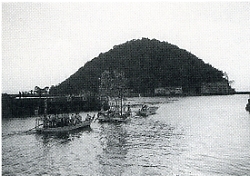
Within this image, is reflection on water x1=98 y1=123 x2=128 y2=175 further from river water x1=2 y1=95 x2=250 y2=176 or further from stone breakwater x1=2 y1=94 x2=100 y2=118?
stone breakwater x1=2 y1=94 x2=100 y2=118

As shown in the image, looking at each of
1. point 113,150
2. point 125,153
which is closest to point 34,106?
point 113,150

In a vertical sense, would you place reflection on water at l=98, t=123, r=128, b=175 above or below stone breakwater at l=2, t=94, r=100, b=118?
below

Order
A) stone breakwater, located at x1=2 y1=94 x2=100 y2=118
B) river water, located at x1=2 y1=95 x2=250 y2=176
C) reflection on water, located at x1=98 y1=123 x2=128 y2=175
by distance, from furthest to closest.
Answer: stone breakwater, located at x1=2 y1=94 x2=100 y2=118
reflection on water, located at x1=98 y1=123 x2=128 y2=175
river water, located at x1=2 y1=95 x2=250 y2=176

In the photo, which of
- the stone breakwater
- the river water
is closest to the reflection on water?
the river water

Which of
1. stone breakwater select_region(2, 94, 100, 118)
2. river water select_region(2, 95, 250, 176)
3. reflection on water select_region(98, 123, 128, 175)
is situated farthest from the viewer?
stone breakwater select_region(2, 94, 100, 118)

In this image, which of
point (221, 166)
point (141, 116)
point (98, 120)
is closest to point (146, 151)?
point (221, 166)

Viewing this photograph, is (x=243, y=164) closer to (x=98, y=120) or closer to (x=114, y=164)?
(x=114, y=164)

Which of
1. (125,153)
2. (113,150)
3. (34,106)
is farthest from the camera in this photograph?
(34,106)

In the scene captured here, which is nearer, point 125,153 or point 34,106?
point 125,153

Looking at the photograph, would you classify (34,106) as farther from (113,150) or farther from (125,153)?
(125,153)

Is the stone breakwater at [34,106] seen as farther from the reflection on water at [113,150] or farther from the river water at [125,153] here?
the river water at [125,153]

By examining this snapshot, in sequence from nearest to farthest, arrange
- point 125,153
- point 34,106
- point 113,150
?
point 125,153
point 113,150
point 34,106

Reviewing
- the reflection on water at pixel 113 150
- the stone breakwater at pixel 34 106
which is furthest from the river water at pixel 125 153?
the stone breakwater at pixel 34 106

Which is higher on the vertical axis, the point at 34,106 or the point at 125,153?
the point at 34,106
